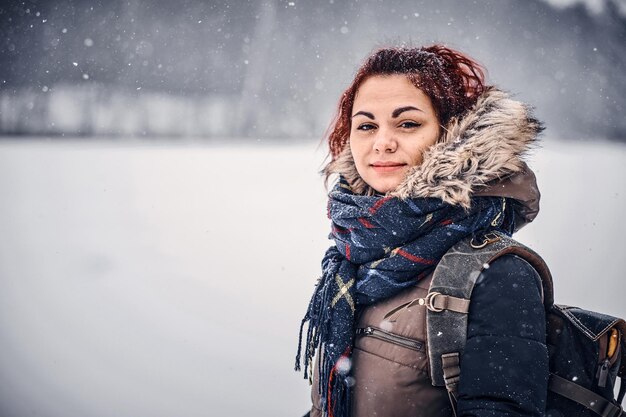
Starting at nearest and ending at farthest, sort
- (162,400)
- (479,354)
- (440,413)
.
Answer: (479,354) → (440,413) → (162,400)

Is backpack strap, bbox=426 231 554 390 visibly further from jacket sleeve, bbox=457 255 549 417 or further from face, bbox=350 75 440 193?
face, bbox=350 75 440 193

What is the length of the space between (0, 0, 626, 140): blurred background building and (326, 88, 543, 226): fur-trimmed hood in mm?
5567

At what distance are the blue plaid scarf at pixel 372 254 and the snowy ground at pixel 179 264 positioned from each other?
1.87 metres

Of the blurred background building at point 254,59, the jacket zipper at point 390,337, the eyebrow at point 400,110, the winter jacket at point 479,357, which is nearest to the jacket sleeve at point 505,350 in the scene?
the winter jacket at point 479,357

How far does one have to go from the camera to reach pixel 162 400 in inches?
109

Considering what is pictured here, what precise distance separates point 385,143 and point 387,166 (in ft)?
0.21

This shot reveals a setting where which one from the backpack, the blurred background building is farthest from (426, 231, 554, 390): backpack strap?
the blurred background building

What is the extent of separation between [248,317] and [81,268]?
206 centimetres

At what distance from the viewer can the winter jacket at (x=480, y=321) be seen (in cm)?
79

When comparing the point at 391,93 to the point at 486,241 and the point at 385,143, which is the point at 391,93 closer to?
the point at 385,143

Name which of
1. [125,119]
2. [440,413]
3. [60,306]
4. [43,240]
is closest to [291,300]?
[60,306]

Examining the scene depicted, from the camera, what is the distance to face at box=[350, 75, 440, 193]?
112cm

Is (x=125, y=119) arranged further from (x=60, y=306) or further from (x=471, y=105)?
(x=471, y=105)

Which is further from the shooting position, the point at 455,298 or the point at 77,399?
the point at 77,399
